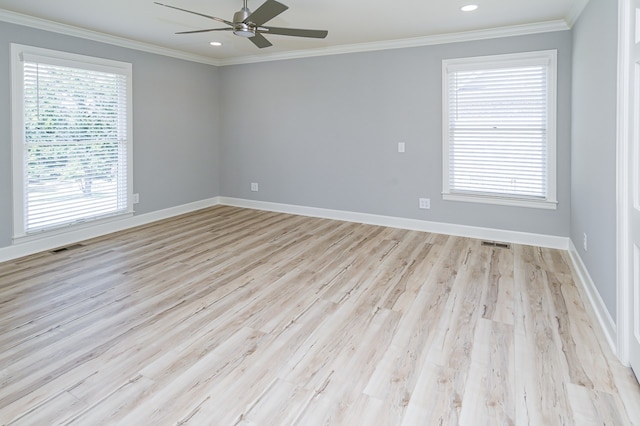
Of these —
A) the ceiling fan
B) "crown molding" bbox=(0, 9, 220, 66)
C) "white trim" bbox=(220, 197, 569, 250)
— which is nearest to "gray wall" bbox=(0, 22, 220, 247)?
"crown molding" bbox=(0, 9, 220, 66)

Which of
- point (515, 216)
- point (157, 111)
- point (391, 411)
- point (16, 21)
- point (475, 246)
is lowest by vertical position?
point (391, 411)

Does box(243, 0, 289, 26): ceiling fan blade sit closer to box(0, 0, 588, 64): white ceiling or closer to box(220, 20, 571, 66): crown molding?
box(0, 0, 588, 64): white ceiling

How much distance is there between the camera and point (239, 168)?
22.4ft

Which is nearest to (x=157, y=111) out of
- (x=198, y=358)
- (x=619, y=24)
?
(x=198, y=358)

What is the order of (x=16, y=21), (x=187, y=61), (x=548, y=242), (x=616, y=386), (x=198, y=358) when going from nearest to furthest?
1. (x=616, y=386)
2. (x=198, y=358)
3. (x=16, y=21)
4. (x=548, y=242)
5. (x=187, y=61)

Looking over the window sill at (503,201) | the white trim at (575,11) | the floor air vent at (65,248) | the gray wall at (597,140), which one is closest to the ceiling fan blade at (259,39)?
the gray wall at (597,140)

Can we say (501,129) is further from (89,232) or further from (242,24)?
(89,232)

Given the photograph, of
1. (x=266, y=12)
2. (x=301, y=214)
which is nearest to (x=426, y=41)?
(x=266, y=12)

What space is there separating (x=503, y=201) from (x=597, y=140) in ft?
6.17

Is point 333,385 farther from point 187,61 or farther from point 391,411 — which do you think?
point 187,61

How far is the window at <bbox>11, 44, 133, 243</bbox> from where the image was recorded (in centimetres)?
421

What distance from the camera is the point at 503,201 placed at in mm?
4770

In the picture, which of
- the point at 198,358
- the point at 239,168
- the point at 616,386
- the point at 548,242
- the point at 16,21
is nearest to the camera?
the point at 616,386

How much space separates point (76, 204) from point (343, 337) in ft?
12.8
